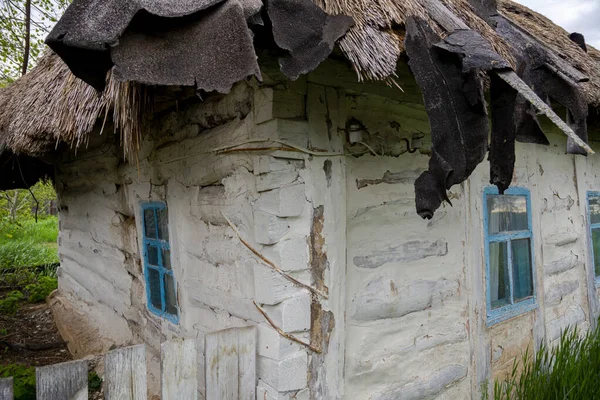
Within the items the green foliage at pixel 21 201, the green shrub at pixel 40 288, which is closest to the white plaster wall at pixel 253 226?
the green shrub at pixel 40 288

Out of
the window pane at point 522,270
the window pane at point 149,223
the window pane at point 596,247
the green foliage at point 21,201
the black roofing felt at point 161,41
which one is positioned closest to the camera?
the black roofing felt at point 161,41

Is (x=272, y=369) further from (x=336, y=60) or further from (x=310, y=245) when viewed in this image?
(x=336, y=60)

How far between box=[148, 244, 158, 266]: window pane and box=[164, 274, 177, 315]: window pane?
7.8 inches

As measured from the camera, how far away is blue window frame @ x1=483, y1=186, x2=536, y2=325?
3.04 m

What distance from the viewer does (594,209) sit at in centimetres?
441

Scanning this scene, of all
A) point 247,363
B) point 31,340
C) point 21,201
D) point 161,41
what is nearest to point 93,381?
point 31,340

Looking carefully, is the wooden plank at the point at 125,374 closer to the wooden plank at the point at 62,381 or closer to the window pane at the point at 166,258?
the wooden plank at the point at 62,381

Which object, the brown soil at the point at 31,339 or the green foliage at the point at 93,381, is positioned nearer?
the green foliage at the point at 93,381

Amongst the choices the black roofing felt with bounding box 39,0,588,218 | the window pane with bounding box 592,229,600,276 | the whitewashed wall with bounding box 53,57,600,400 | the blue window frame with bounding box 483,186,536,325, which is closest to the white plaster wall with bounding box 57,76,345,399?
the whitewashed wall with bounding box 53,57,600,400

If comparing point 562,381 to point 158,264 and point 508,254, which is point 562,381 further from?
point 158,264

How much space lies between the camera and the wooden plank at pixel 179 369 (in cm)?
163

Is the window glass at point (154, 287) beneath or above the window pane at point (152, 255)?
beneath

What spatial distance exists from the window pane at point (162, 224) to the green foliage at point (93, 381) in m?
1.31

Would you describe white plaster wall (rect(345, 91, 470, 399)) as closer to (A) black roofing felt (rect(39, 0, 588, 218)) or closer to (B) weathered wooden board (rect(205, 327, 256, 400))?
(B) weathered wooden board (rect(205, 327, 256, 400))
